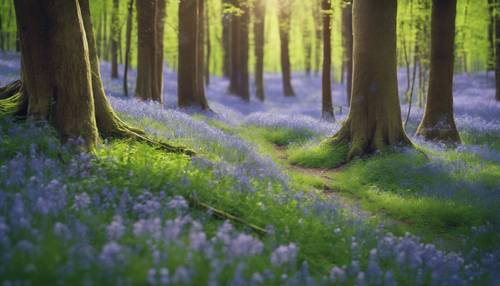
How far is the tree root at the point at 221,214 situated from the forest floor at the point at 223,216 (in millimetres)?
18

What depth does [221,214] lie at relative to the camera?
528 cm

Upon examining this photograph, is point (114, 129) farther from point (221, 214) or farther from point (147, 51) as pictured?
point (147, 51)

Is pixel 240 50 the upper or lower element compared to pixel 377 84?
upper

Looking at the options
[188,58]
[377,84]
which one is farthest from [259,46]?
[377,84]

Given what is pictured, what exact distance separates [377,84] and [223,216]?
7.60 metres

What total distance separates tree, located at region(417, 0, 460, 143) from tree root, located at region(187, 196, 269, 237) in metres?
10.2

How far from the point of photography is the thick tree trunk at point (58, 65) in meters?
6.18

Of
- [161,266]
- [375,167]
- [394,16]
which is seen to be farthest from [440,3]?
[161,266]

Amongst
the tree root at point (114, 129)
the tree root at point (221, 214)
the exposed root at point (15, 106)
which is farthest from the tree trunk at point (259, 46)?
the tree root at point (221, 214)

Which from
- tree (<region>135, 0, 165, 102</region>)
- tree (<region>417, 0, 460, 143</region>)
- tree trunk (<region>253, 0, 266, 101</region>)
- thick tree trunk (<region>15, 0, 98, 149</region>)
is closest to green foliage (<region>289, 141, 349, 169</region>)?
tree (<region>417, 0, 460, 143</region>)

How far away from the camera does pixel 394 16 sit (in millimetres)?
11688

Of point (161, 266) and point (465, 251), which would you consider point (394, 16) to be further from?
point (161, 266)

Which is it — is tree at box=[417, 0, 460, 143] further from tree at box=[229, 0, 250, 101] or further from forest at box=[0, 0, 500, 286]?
tree at box=[229, 0, 250, 101]

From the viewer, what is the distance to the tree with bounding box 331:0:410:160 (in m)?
11.4
